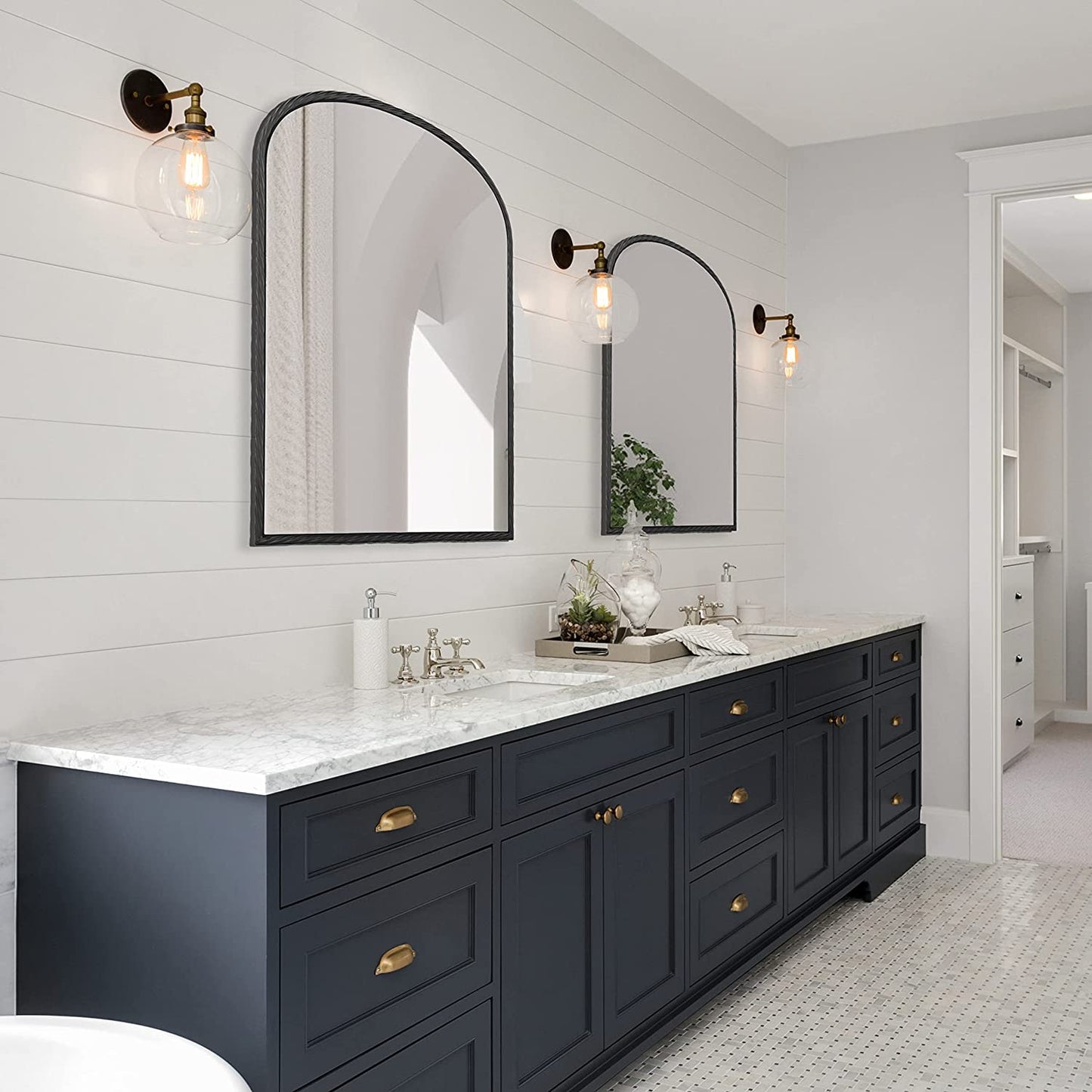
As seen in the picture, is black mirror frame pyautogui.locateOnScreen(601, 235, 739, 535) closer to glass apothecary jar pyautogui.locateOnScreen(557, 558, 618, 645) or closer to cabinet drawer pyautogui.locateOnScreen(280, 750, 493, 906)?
glass apothecary jar pyautogui.locateOnScreen(557, 558, 618, 645)

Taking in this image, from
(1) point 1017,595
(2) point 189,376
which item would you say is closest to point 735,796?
(2) point 189,376

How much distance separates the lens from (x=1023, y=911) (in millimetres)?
3705

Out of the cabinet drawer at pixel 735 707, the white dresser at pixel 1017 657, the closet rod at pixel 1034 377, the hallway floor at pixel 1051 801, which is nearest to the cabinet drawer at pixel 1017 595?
the white dresser at pixel 1017 657

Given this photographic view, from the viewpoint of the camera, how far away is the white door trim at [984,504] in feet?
13.9

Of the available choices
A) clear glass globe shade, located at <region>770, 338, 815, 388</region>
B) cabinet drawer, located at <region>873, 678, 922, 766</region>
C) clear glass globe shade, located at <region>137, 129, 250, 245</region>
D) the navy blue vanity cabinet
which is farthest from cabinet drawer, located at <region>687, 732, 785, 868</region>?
clear glass globe shade, located at <region>137, 129, 250, 245</region>

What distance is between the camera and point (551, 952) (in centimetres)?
227

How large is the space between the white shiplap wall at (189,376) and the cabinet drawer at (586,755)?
522 mm

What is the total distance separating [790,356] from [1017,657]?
275cm

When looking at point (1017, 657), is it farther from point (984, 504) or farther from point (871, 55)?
point (871, 55)

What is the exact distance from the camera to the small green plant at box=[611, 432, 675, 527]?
11.4 ft

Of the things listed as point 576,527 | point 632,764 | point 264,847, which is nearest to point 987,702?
point 576,527

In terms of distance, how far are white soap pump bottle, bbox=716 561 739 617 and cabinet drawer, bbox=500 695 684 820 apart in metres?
1.19

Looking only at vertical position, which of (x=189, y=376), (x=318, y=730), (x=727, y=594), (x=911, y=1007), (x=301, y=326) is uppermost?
(x=301, y=326)

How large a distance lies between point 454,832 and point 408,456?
3.18 feet
